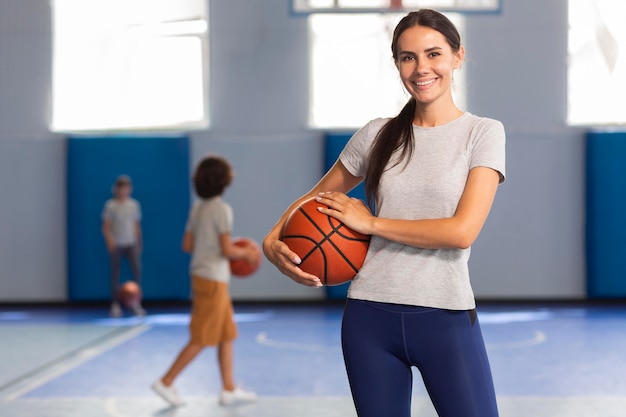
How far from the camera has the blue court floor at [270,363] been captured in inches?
204

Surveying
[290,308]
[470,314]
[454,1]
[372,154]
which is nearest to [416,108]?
[372,154]

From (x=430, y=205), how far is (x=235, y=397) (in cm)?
330

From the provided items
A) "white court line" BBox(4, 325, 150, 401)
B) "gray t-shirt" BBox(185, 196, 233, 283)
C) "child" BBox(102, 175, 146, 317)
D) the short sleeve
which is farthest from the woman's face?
"child" BBox(102, 175, 146, 317)

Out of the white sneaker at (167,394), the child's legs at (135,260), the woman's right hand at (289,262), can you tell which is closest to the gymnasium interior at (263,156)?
the child's legs at (135,260)

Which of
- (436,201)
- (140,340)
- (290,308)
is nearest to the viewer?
(436,201)

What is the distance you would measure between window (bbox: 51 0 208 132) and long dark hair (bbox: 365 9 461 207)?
8692mm

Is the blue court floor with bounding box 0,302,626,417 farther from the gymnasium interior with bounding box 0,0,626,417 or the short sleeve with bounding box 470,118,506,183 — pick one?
the short sleeve with bounding box 470,118,506,183

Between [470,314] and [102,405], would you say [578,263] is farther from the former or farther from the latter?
[470,314]

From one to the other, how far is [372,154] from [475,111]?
8.57 meters

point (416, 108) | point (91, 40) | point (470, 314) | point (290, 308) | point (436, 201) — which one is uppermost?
point (91, 40)

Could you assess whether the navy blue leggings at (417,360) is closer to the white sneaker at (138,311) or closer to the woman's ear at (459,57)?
the woman's ear at (459,57)

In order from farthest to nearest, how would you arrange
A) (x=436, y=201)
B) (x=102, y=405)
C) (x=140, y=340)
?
(x=140, y=340), (x=102, y=405), (x=436, y=201)

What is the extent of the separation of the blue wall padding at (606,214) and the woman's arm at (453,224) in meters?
8.78

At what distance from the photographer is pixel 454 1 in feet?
31.3
